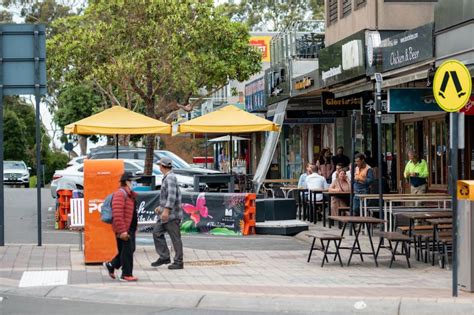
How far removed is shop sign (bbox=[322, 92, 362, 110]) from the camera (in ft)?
86.9

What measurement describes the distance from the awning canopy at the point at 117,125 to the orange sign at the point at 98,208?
801 centimetres

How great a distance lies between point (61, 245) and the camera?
1889cm

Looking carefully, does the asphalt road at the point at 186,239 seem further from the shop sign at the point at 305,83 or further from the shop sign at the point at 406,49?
the shop sign at the point at 305,83

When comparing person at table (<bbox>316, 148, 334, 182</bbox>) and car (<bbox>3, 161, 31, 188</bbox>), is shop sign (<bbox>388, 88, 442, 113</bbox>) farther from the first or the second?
car (<bbox>3, 161, 31, 188</bbox>)

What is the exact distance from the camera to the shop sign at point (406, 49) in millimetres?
17594

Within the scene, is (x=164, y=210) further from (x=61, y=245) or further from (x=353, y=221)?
(x=61, y=245)

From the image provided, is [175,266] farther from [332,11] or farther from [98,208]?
[332,11]

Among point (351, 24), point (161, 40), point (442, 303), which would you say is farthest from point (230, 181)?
point (442, 303)

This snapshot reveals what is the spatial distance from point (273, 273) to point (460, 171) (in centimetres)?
901

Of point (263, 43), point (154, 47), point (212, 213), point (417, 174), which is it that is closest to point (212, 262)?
point (212, 213)

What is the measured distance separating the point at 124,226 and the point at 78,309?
2114mm

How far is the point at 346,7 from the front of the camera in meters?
26.5

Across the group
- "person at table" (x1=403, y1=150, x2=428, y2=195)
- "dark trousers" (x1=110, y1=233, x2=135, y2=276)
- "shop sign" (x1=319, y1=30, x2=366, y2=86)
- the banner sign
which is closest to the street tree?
"shop sign" (x1=319, y1=30, x2=366, y2=86)

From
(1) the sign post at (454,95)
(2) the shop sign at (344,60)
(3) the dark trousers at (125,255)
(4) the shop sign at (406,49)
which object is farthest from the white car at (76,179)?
(1) the sign post at (454,95)
